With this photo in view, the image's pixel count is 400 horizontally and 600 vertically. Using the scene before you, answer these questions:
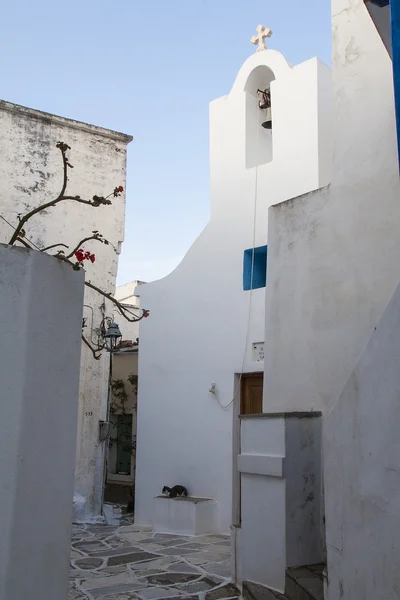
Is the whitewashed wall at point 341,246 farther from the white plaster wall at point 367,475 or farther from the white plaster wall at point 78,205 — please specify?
the white plaster wall at point 78,205

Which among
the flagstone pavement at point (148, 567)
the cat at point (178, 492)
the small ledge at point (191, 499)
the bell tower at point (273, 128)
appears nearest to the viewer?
the flagstone pavement at point (148, 567)

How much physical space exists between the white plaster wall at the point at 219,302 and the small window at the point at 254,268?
16 cm

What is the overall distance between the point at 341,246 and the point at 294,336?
1.00 m

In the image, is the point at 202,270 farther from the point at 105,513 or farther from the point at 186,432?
the point at 105,513

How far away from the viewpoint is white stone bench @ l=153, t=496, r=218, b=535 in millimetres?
9250

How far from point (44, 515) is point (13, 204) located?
885 cm

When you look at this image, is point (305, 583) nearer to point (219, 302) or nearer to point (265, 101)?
point (219, 302)

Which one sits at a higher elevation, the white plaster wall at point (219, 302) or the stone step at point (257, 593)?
the white plaster wall at point (219, 302)

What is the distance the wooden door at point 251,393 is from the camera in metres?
9.38

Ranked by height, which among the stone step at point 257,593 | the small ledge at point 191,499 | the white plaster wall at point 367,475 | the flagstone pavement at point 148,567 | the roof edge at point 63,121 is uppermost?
the roof edge at point 63,121

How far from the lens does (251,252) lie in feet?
31.6

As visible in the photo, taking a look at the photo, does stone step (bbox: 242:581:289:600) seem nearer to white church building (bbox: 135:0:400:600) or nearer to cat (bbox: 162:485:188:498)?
white church building (bbox: 135:0:400:600)

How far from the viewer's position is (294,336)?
622cm

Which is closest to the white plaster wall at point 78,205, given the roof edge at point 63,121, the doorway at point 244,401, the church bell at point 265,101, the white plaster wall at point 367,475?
the roof edge at point 63,121
